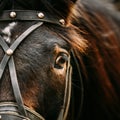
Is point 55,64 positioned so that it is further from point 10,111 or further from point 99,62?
point 99,62

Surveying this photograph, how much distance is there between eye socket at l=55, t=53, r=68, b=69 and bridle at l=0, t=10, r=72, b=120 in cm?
6

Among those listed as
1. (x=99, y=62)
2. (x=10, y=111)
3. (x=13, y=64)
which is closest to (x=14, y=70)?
(x=13, y=64)

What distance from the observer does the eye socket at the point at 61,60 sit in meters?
2.16

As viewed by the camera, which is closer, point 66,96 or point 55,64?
point 55,64

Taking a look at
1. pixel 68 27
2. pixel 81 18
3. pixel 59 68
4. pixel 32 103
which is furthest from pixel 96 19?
pixel 32 103

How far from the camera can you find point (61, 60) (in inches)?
86.4

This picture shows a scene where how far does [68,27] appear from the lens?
2.35m

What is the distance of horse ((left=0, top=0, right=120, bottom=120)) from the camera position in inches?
78.5

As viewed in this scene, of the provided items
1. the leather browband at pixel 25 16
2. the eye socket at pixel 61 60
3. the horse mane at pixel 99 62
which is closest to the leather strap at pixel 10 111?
the eye socket at pixel 61 60

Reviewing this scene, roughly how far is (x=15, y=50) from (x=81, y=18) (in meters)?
0.78

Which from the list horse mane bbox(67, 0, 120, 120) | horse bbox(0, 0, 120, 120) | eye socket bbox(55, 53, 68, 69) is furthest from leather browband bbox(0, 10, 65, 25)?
horse mane bbox(67, 0, 120, 120)

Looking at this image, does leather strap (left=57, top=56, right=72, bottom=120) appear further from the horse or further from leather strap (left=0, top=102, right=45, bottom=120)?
leather strap (left=0, top=102, right=45, bottom=120)

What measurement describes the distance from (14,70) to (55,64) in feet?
0.82

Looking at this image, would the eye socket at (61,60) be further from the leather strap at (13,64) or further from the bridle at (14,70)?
the leather strap at (13,64)
